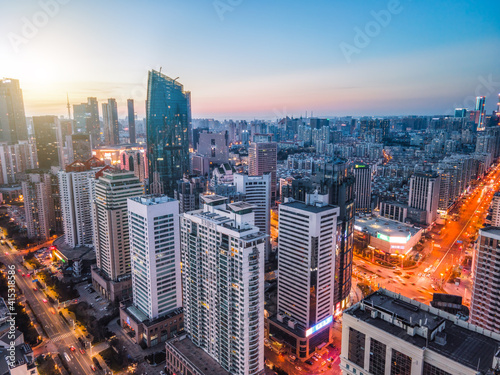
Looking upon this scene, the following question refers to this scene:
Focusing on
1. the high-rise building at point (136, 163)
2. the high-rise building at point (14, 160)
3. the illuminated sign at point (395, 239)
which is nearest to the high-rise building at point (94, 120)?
the high-rise building at point (14, 160)

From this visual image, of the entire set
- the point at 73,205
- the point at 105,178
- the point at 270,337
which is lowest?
the point at 270,337

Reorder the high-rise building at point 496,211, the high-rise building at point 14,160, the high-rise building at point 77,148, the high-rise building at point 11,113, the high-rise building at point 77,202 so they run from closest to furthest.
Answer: the high-rise building at point 77,202
the high-rise building at point 496,211
the high-rise building at point 14,160
the high-rise building at point 77,148
the high-rise building at point 11,113

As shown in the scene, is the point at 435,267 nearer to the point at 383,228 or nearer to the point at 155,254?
the point at 383,228

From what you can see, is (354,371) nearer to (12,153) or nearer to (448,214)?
(448,214)

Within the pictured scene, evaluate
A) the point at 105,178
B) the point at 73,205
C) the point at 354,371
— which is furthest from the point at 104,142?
the point at 354,371

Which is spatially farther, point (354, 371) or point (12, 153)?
point (12, 153)

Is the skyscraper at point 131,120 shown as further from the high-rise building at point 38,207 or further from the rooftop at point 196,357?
the rooftop at point 196,357

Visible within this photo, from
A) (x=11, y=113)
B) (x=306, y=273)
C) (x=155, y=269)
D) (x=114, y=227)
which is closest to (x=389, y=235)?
(x=306, y=273)
